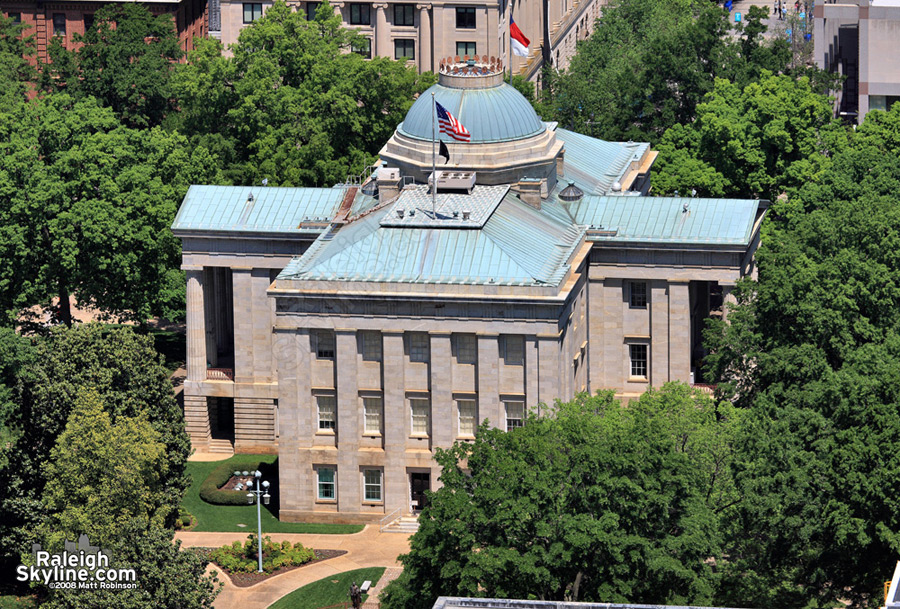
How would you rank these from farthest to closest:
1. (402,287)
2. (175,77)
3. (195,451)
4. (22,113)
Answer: (175,77)
(22,113)
(195,451)
(402,287)

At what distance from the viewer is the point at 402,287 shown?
459 feet

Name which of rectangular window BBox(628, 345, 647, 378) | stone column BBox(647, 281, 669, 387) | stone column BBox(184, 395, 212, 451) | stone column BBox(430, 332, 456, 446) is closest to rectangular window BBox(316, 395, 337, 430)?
stone column BBox(430, 332, 456, 446)

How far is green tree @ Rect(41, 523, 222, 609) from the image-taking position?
399 feet

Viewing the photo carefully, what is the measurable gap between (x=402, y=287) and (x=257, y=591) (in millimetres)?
19739

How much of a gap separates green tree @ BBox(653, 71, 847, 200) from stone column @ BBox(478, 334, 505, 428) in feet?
135

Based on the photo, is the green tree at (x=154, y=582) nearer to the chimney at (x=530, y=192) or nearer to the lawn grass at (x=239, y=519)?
the lawn grass at (x=239, y=519)

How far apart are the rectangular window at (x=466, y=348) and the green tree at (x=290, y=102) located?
3522 cm

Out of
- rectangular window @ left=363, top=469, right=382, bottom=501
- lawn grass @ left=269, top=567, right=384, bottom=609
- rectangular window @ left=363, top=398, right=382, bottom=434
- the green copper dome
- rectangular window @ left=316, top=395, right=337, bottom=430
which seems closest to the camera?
lawn grass @ left=269, top=567, right=384, bottom=609

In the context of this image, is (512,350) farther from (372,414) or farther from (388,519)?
(388,519)

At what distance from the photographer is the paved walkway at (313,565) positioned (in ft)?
438

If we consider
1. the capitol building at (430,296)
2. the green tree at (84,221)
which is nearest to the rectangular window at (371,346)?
the capitol building at (430,296)

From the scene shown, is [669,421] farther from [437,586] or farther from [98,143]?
[98,143]

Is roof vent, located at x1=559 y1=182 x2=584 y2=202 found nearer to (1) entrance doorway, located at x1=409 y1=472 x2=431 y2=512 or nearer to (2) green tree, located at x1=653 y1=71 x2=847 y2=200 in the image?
(1) entrance doorway, located at x1=409 y1=472 x2=431 y2=512

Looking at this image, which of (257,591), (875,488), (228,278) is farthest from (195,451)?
(875,488)
